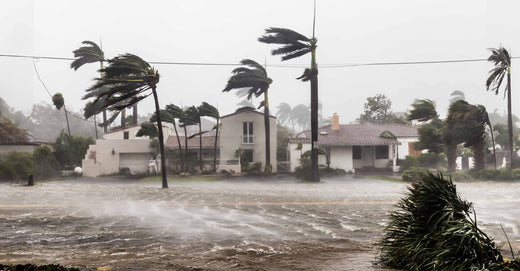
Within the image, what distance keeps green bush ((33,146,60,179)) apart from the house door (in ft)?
82.6

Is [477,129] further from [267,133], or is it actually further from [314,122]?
[267,133]

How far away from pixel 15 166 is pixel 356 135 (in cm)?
2661

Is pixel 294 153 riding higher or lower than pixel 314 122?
lower

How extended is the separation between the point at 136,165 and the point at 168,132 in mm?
4926

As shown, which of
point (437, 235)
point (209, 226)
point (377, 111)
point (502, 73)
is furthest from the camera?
point (377, 111)

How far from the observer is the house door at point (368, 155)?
31031 mm

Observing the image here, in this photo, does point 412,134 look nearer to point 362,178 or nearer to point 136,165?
point 362,178

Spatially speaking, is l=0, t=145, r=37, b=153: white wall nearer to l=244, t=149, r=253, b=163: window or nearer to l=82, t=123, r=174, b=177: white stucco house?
l=82, t=123, r=174, b=177: white stucco house

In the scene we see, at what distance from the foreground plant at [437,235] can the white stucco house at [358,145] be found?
2424 cm

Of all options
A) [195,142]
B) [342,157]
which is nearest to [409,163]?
[342,157]

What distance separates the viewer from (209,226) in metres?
10.7

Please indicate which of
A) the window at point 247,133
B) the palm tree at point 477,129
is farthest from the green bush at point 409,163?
the window at point 247,133

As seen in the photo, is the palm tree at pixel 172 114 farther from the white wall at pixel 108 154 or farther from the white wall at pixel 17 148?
the white wall at pixel 17 148

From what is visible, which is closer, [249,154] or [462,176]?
[462,176]
